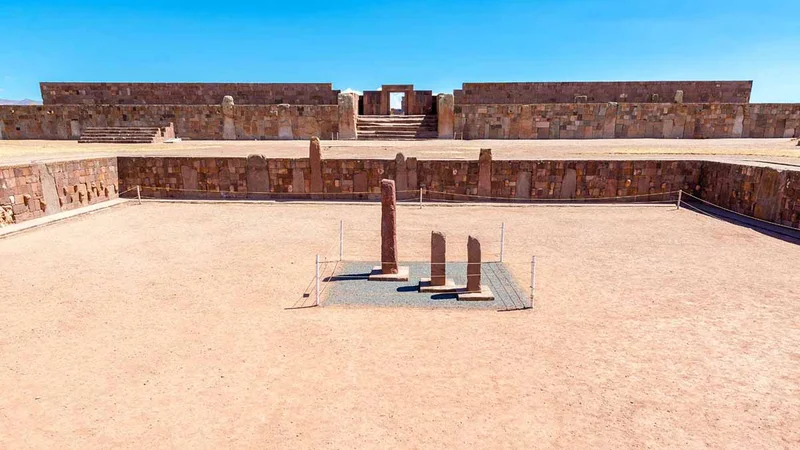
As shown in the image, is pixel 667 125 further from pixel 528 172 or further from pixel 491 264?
pixel 491 264

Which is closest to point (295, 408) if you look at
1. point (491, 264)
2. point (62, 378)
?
point (62, 378)

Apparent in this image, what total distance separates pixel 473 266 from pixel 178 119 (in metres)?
22.0

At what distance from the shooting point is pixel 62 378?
167 inches

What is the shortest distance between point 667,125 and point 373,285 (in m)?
22.5

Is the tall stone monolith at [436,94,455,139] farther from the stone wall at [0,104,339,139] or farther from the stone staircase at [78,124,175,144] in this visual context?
the stone staircase at [78,124,175,144]

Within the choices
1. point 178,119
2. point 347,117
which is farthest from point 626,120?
point 178,119

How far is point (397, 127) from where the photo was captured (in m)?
24.2

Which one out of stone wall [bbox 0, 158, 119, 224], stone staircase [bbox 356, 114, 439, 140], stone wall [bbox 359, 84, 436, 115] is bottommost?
stone wall [bbox 0, 158, 119, 224]

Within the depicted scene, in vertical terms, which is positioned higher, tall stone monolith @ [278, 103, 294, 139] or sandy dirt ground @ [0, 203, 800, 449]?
tall stone monolith @ [278, 103, 294, 139]

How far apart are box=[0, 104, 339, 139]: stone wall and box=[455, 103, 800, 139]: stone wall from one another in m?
7.32

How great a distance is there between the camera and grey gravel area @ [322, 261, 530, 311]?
596 cm

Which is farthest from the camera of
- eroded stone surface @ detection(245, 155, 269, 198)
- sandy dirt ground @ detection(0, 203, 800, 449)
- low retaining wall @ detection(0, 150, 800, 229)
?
eroded stone surface @ detection(245, 155, 269, 198)

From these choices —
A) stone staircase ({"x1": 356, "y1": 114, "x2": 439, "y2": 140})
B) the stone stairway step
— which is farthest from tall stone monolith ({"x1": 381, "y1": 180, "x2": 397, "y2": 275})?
the stone stairway step

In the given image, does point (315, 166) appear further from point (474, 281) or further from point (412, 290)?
point (474, 281)
